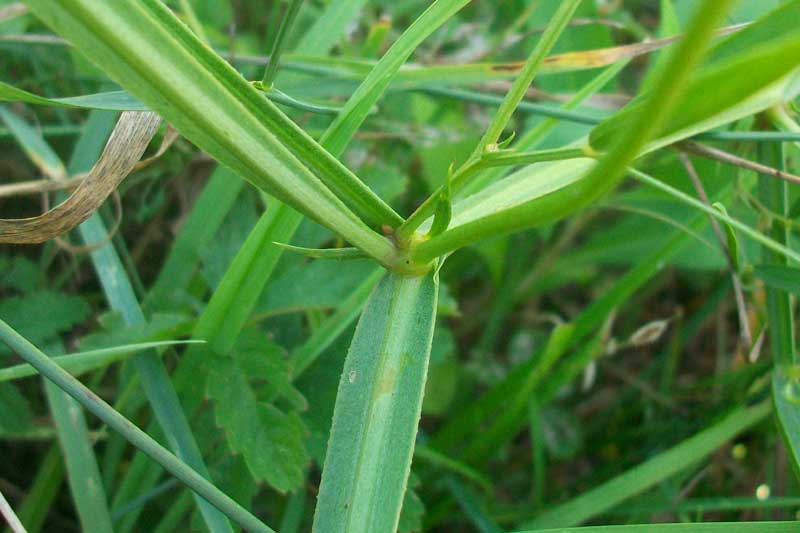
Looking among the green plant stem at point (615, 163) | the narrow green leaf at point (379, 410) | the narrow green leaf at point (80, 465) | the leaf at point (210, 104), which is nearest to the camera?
the green plant stem at point (615, 163)

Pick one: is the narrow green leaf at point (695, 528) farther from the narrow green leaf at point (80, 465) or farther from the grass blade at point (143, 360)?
the narrow green leaf at point (80, 465)

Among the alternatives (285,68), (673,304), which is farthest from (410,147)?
(673,304)

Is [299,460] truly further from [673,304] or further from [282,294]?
[673,304]

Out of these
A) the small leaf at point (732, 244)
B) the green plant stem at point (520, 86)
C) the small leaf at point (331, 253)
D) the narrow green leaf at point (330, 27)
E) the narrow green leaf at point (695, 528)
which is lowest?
the narrow green leaf at point (695, 528)

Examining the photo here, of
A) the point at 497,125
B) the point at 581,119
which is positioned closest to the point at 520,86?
the point at 497,125

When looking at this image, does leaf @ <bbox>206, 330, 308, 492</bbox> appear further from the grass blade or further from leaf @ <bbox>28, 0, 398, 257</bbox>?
leaf @ <bbox>28, 0, 398, 257</bbox>

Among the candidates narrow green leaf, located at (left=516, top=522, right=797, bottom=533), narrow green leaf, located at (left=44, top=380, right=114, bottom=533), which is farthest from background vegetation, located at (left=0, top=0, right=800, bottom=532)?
narrow green leaf, located at (left=516, top=522, right=797, bottom=533)

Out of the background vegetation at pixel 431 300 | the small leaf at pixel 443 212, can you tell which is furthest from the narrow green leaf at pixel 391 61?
the small leaf at pixel 443 212
